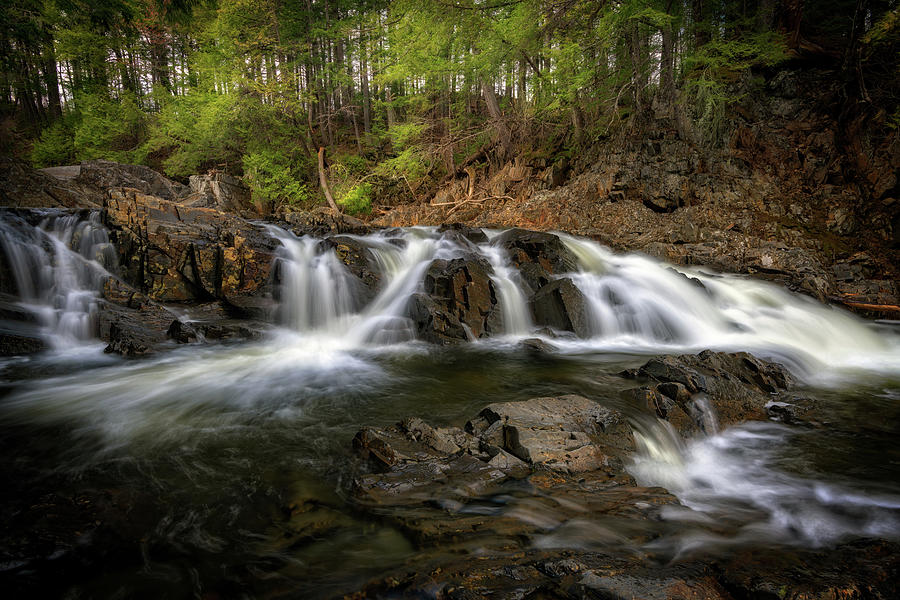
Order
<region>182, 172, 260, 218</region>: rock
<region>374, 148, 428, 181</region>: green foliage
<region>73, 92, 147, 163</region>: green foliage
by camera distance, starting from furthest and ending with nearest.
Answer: <region>73, 92, 147, 163</region>: green foliage → <region>182, 172, 260, 218</region>: rock → <region>374, 148, 428, 181</region>: green foliage

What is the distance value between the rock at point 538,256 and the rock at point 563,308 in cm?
59

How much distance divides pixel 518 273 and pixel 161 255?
7.52 meters

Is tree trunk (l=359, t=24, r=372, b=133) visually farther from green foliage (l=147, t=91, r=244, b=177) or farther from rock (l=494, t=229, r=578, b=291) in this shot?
rock (l=494, t=229, r=578, b=291)

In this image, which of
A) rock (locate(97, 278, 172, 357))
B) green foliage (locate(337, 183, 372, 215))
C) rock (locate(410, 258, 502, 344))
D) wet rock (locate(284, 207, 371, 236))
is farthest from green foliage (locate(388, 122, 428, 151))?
rock (locate(97, 278, 172, 357))

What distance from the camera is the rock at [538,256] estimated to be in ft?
29.5

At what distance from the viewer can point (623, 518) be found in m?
2.45

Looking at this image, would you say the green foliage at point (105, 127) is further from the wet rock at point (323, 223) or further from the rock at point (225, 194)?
the wet rock at point (323, 223)

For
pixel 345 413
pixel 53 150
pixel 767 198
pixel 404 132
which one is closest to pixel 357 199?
pixel 404 132

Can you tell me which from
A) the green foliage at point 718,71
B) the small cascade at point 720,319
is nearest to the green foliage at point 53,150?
the small cascade at point 720,319

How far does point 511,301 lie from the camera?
8.55m

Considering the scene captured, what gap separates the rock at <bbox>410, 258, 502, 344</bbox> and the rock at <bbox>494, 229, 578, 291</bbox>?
1101 millimetres

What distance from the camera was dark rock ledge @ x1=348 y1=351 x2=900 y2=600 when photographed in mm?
1741

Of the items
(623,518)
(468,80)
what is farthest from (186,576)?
(468,80)

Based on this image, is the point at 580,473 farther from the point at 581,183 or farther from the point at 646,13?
the point at 581,183
